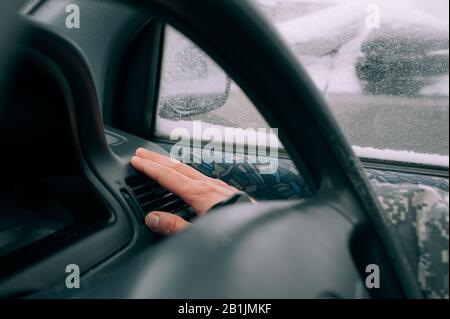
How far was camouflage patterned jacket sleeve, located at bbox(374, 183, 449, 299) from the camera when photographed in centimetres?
52

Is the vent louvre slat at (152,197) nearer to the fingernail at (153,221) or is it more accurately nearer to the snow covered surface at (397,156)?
the fingernail at (153,221)

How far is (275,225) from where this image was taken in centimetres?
46

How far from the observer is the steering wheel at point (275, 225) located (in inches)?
15.4

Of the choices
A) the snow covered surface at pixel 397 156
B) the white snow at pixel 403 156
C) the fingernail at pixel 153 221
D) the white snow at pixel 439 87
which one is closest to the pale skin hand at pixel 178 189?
the fingernail at pixel 153 221

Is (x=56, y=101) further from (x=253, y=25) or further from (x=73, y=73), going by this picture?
(x=253, y=25)

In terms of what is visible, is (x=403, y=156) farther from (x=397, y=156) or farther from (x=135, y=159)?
(x=135, y=159)

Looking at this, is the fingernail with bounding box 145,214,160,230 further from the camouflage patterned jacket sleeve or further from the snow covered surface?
the camouflage patterned jacket sleeve

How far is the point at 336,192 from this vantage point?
1.72ft

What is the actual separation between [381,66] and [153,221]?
868 millimetres

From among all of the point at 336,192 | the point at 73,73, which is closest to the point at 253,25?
the point at 336,192

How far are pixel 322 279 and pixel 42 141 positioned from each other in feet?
2.51

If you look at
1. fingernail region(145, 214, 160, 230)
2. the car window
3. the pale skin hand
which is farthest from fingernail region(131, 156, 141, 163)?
the car window

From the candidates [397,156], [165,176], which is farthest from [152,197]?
[397,156]

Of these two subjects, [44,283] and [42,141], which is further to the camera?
[42,141]
